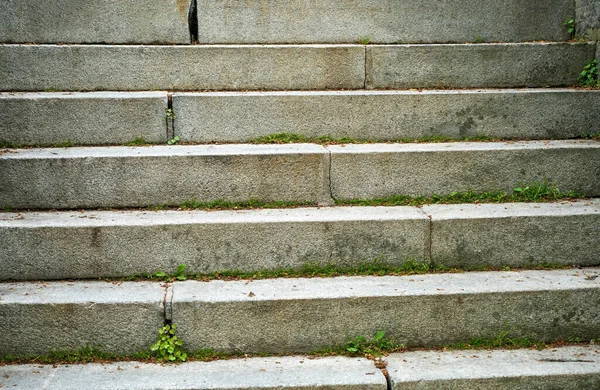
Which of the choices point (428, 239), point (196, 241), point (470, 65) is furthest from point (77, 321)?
point (470, 65)

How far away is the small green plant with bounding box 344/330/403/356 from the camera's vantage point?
3.33 metres

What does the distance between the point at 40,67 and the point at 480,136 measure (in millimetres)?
3499

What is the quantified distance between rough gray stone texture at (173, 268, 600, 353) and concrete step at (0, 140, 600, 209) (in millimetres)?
759

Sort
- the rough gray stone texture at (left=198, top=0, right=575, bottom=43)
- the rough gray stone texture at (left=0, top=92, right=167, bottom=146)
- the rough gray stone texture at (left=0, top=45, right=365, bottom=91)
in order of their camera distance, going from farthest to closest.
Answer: the rough gray stone texture at (left=198, top=0, right=575, bottom=43)
the rough gray stone texture at (left=0, top=45, right=365, bottom=91)
the rough gray stone texture at (left=0, top=92, right=167, bottom=146)

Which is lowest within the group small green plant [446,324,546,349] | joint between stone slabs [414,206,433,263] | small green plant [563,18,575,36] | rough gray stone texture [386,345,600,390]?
rough gray stone texture [386,345,600,390]

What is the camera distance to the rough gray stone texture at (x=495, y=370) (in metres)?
3.05

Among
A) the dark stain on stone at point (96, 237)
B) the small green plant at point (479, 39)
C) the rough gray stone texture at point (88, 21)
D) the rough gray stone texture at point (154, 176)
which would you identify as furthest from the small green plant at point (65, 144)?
the small green plant at point (479, 39)

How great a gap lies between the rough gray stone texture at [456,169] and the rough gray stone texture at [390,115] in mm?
343

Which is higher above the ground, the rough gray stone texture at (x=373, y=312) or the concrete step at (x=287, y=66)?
the concrete step at (x=287, y=66)

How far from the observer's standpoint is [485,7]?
5082 millimetres

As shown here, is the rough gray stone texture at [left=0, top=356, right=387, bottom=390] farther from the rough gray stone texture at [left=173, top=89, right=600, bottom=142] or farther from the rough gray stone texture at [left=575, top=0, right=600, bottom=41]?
the rough gray stone texture at [left=575, top=0, right=600, bottom=41]

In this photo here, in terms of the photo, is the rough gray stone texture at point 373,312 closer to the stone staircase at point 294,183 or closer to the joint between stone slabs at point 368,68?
the stone staircase at point 294,183

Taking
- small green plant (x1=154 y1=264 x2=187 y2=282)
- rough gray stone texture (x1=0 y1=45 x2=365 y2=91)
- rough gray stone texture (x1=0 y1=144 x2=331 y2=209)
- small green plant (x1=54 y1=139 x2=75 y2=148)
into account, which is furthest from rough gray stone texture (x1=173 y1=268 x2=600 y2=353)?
rough gray stone texture (x1=0 y1=45 x2=365 y2=91)

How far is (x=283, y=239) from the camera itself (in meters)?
3.65
